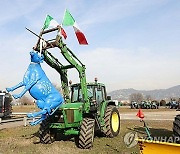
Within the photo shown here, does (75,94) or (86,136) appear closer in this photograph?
(86,136)

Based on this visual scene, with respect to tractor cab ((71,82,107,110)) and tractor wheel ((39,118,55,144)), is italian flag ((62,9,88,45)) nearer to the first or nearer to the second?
tractor cab ((71,82,107,110))

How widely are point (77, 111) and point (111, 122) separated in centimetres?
227

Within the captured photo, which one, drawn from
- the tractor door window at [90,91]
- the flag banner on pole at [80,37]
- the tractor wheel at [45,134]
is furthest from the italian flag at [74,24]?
the tractor wheel at [45,134]

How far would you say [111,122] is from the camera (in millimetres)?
12641

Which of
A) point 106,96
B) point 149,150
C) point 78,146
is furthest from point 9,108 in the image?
point 149,150

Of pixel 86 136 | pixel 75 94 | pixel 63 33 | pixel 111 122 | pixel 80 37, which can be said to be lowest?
pixel 86 136

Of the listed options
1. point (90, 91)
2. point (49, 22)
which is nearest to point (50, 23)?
point (49, 22)

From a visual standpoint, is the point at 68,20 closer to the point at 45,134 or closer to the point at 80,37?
the point at 80,37

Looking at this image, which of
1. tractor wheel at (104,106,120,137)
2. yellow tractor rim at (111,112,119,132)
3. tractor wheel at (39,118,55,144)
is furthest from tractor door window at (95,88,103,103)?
tractor wheel at (39,118,55,144)

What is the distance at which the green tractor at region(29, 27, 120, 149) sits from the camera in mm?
10601

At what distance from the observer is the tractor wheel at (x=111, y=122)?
12.4 metres

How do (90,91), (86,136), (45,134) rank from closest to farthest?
1. (86,136)
2. (45,134)
3. (90,91)

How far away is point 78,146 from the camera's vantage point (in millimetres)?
10641

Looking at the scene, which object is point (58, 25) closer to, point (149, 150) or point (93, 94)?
point (93, 94)
